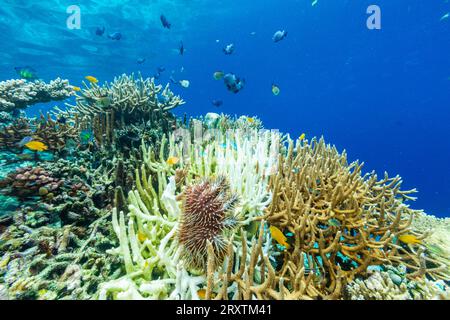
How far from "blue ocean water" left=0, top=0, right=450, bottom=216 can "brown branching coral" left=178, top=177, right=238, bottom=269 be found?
6.25 meters

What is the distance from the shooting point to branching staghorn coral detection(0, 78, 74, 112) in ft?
23.4

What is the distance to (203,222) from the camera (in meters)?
1.91

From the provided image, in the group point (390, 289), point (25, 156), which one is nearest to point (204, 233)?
point (390, 289)

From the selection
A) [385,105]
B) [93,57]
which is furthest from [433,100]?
[93,57]

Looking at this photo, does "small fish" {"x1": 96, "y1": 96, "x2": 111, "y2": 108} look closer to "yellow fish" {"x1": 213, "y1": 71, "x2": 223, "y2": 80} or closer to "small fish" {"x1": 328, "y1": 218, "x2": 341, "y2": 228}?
"yellow fish" {"x1": 213, "y1": 71, "x2": 223, "y2": 80}

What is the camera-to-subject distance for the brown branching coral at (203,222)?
6.26ft

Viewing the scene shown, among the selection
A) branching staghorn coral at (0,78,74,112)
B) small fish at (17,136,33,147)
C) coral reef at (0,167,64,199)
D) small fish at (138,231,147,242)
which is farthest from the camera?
branching staghorn coral at (0,78,74,112)

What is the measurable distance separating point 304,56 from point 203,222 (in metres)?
70.4

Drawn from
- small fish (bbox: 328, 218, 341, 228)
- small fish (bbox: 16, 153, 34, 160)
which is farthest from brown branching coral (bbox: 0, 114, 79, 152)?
small fish (bbox: 328, 218, 341, 228)

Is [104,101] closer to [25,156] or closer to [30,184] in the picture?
[25,156]

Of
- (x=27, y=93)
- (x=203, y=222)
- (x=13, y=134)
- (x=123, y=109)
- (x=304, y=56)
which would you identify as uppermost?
(x=304, y=56)

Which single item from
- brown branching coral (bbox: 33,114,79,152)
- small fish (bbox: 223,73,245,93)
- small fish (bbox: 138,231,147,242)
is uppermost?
small fish (bbox: 223,73,245,93)

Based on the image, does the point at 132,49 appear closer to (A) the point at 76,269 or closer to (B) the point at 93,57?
(B) the point at 93,57
